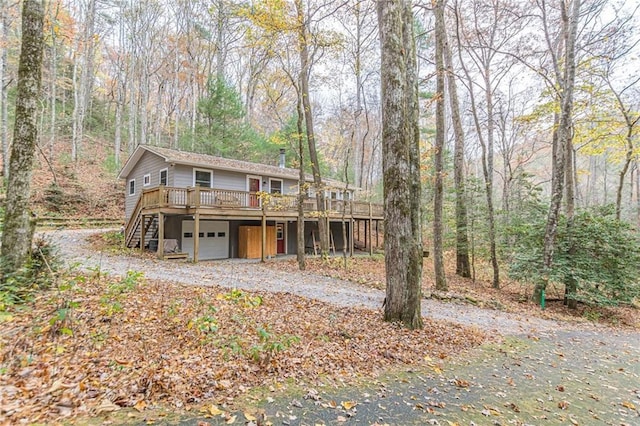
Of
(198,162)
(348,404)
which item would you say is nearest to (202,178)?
(198,162)

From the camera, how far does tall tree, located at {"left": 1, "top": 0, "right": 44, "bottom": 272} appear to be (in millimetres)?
5051

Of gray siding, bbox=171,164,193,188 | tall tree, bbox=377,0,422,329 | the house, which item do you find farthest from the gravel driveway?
gray siding, bbox=171,164,193,188

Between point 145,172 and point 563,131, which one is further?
point 145,172

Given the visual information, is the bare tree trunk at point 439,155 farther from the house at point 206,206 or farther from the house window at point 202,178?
the house window at point 202,178

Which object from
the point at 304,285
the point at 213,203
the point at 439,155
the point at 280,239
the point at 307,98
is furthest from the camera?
the point at 280,239

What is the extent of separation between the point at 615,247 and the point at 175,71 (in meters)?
31.8

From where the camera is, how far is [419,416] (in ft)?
10.0

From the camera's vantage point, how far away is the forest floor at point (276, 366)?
2.90 m

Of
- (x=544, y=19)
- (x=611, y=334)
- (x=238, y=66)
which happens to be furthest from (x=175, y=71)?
(x=611, y=334)

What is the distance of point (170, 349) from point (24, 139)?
449 centimetres

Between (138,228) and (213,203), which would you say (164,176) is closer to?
(138,228)

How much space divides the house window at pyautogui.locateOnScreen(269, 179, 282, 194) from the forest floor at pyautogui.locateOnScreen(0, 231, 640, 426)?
12.2 m

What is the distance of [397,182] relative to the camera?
5.37 metres

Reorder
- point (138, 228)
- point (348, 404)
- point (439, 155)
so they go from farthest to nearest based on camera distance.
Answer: point (138, 228)
point (439, 155)
point (348, 404)
